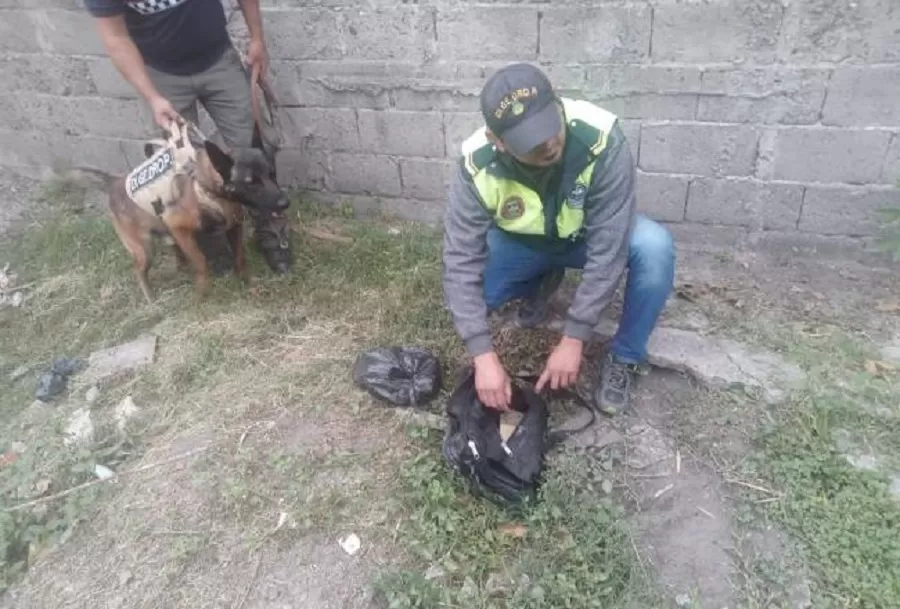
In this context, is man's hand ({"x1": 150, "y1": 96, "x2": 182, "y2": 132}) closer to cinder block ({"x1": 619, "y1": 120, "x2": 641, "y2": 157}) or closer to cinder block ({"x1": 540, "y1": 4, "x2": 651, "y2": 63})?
cinder block ({"x1": 540, "y1": 4, "x2": 651, "y2": 63})

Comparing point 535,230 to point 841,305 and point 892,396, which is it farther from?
point 841,305

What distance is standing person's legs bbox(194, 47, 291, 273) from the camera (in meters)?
3.65

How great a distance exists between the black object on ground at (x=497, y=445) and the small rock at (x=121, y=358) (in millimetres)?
1678

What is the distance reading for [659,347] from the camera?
303cm

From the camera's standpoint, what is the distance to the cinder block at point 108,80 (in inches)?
169

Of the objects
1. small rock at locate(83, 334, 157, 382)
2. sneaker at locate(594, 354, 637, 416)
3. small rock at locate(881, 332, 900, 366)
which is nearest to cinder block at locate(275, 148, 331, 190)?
small rock at locate(83, 334, 157, 382)

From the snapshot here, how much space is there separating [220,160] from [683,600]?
2.64 meters

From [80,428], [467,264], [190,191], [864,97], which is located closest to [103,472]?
[80,428]

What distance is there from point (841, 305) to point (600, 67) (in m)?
1.60

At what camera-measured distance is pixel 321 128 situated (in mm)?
4129

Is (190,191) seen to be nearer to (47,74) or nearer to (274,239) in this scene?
(274,239)

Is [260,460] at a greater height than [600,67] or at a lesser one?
lesser

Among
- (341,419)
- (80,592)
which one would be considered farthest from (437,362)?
(80,592)

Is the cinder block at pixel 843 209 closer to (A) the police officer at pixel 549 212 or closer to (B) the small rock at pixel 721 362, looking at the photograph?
(B) the small rock at pixel 721 362
